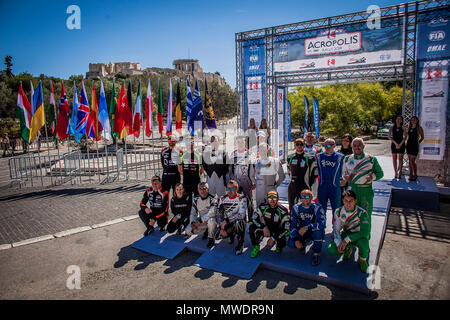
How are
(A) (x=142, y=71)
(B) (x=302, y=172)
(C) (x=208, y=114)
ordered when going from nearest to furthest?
(B) (x=302, y=172) < (C) (x=208, y=114) < (A) (x=142, y=71)

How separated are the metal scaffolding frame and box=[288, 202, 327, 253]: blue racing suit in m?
7.19

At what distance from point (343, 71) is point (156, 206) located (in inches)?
358

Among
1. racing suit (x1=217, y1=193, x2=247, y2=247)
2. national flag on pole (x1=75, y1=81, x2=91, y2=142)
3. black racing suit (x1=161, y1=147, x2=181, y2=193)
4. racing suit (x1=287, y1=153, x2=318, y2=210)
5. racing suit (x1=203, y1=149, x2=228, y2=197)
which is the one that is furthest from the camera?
national flag on pole (x1=75, y1=81, x2=91, y2=142)

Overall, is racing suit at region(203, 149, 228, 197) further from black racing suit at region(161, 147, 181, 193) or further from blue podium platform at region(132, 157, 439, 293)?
blue podium platform at region(132, 157, 439, 293)

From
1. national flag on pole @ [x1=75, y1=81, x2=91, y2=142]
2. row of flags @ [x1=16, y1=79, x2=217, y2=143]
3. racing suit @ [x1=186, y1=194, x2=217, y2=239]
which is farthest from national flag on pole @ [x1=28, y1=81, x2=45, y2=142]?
racing suit @ [x1=186, y1=194, x2=217, y2=239]

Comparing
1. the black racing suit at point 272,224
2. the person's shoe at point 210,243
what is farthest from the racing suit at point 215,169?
the black racing suit at point 272,224

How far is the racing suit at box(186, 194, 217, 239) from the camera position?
5980mm

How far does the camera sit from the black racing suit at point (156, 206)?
6645 millimetres

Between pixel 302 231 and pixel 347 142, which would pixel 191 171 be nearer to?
pixel 302 231

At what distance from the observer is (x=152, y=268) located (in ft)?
17.2

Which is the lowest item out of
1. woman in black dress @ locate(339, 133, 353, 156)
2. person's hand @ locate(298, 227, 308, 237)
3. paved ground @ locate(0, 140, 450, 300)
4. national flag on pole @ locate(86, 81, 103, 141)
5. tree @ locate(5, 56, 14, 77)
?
paved ground @ locate(0, 140, 450, 300)

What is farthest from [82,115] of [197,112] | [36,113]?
[197,112]
